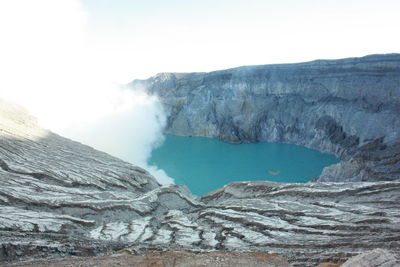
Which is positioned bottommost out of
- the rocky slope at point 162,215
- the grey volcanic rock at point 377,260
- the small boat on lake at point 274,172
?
the small boat on lake at point 274,172

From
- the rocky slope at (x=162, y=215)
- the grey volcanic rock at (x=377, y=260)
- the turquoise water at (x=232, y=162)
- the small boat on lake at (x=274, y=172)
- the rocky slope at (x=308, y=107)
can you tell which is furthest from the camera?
the rocky slope at (x=308, y=107)

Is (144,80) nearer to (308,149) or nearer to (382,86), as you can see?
(308,149)

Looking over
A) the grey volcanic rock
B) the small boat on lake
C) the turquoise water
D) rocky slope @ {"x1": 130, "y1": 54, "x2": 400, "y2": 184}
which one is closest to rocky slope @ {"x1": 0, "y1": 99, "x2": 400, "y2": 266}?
the grey volcanic rock

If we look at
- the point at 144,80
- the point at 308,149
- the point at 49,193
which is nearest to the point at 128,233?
the point at 49,193

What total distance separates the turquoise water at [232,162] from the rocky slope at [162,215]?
1483cm

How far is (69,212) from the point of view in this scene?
15.8 meters

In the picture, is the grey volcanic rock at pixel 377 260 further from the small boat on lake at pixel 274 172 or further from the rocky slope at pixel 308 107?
the small boat on lake at pixel 274 172

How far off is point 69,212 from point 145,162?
32.7 meters

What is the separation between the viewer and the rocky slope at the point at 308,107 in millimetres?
44094

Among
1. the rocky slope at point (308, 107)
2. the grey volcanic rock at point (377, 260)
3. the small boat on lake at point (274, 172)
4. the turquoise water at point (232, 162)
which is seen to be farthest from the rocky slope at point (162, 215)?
the small boat on lake at point (274, 172)

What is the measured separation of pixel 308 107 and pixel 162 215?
5448 cm

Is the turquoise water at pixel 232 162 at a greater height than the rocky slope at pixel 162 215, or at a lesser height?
lesser

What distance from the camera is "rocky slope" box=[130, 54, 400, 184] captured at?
4409 cm

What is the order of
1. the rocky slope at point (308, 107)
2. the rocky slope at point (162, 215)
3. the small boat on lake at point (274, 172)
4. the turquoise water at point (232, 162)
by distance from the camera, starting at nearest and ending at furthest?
the rocky slope at point (162, 215)
the turquoise water at point (232, 162)
the small boat on lake at point (274, 172)
the rocky slope at point (308, 107)
